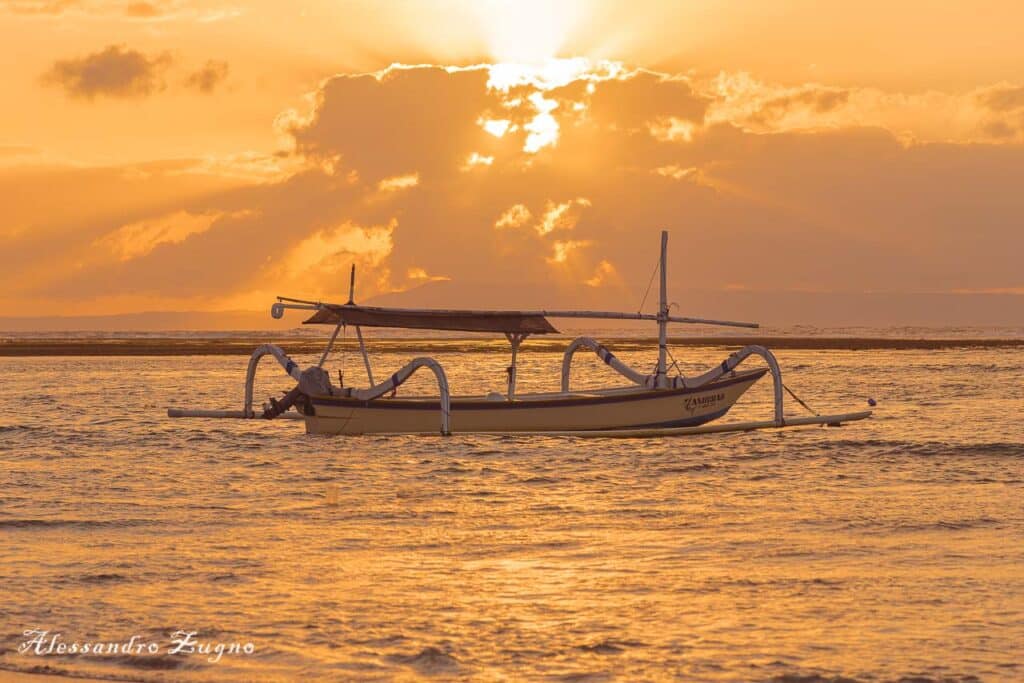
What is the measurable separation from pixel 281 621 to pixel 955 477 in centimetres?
1765

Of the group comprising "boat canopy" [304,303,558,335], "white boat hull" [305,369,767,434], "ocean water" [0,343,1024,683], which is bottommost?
"ocean water" [0,343,1024,683]

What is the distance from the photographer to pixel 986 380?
65.9m

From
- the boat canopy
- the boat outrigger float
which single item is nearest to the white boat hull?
the boat outrigger float

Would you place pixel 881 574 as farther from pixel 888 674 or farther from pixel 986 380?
pixel 986 380

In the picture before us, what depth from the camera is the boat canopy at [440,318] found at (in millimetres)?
34250

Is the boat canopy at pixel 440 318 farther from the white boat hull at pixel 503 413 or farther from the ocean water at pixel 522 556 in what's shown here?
the ocean water at pixel 522 556

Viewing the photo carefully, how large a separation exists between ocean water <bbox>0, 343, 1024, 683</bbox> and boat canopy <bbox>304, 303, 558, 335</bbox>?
3317 millimetres

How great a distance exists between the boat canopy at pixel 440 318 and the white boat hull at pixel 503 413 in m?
Result: 2.17

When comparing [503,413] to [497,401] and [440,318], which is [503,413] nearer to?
[497,401]

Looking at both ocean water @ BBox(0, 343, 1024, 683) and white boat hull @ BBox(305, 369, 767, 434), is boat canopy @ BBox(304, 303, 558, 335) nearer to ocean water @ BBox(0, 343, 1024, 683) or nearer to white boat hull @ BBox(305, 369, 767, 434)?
white boat hull @ BBox(305, 369, 767, 434)

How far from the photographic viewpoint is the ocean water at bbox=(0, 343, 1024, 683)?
1132 cm

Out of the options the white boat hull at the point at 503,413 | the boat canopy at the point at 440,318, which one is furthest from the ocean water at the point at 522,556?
the boat canopy at the point at 440,318

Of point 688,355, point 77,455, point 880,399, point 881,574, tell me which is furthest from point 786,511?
point 688,355

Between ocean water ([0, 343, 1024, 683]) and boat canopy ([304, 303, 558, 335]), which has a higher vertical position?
boat canopy ([304, 303, 558, 335])
